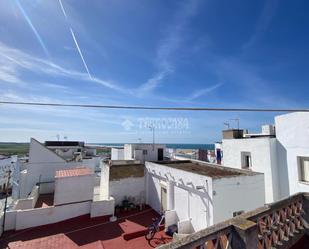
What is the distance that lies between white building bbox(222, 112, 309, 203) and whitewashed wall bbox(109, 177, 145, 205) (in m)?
9.32

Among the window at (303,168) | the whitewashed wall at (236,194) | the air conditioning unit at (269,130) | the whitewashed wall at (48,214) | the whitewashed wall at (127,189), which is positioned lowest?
the whitewashed wall at (48,214)

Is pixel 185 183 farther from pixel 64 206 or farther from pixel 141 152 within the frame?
pixel 64 206

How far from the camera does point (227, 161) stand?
14.1 m

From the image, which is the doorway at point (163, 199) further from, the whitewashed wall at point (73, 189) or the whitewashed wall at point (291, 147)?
the whitewashed wall at point (291, 147)

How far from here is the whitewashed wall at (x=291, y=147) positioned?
9.10 metres

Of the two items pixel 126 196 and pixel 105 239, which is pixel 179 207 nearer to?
pixel 105 239

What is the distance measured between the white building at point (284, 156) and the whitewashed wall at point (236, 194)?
25.7 inches

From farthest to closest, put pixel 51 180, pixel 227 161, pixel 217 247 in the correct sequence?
pixel 51 180 < pixel 227 161 < pixel 217 247

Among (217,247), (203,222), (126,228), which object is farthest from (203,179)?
(217,247)

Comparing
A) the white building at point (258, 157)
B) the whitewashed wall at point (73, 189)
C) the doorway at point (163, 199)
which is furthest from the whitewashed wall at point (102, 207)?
the white building at point (258, 157)

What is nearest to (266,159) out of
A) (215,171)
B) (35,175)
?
(215,171)

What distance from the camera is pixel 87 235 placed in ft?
38.0

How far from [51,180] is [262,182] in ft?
67.2

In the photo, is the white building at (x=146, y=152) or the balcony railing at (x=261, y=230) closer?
the balcony railing at (x=261, y=230)
